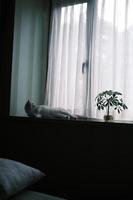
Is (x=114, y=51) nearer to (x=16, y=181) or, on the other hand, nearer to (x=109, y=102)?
(x=109, y=102)

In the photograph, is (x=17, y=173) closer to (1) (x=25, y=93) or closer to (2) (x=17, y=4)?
(1) (x=25, y=93)

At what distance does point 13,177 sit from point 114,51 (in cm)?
153

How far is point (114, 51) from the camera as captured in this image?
242 cm

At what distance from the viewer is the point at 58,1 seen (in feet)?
9.28

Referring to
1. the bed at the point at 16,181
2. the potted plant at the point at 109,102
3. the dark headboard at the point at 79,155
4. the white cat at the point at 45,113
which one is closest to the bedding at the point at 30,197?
the bed at the point at 16,181

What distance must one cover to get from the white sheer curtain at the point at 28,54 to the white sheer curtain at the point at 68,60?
0.40 feet

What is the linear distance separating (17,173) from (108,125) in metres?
0.67

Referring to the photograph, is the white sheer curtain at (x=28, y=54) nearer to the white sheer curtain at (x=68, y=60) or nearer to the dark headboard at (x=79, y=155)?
the white sheer curtain at (x=68, y=60)

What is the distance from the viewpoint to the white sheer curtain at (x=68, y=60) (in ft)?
8.50

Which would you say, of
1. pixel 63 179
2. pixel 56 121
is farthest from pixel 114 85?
pixel 63 179

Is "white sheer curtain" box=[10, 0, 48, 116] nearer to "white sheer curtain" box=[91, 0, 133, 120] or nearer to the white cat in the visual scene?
the white cat

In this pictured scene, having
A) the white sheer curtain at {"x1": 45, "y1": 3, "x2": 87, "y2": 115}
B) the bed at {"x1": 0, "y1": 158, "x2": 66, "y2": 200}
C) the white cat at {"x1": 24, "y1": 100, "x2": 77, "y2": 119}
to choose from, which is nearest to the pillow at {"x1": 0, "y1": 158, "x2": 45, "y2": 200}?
the bed at {"x1": 0, "y1": 158, "x2": 66, "y2": 200}

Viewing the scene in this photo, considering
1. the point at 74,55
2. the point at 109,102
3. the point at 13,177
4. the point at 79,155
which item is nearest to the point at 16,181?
the point at 13,177

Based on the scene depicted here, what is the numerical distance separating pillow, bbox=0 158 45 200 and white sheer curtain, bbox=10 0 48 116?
107 cm
